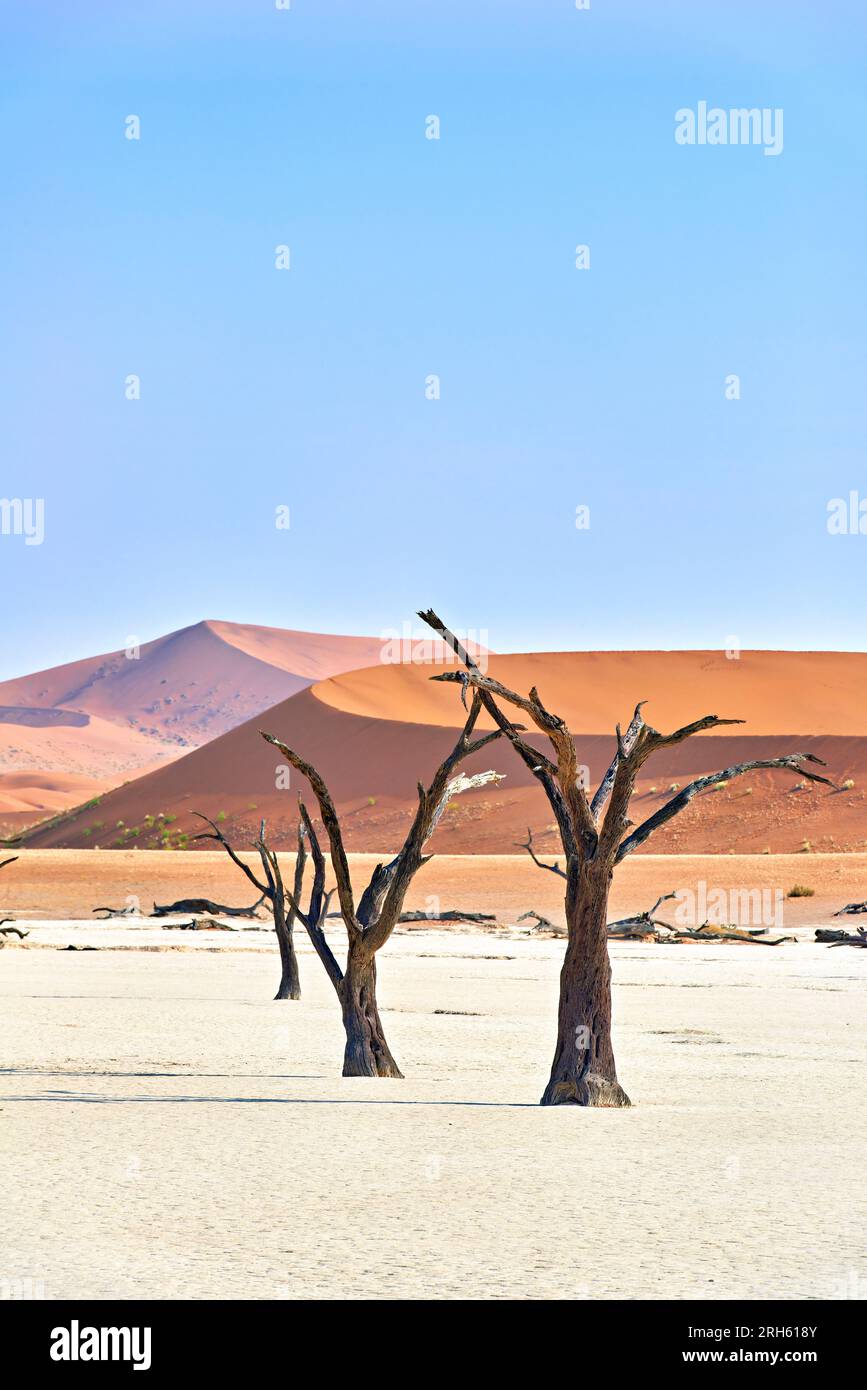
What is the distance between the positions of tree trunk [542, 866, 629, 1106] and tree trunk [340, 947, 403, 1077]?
2.11 metres

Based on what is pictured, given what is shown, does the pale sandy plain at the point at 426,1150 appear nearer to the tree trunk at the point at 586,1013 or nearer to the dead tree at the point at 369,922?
the tree trunk at the point at 586,1013

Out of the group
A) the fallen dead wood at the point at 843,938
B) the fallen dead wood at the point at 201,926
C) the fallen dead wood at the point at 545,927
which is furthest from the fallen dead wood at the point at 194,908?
the fallen dead wood at the point at 843,938

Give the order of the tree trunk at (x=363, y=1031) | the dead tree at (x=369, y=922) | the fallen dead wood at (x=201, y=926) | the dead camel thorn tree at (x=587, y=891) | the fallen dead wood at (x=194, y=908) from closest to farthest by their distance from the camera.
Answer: the dead camel thorn tree at (x=587, y=891) → the dead tree at (x=369, y=922) → the tree trunk at (x=363, y=1031) → the fallen dead wood at (x=201, y=926) → the fallen dead wood at (x=194, y=908)

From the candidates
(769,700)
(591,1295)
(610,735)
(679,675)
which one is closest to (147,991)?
(591,1295)

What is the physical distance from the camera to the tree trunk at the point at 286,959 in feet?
73.0

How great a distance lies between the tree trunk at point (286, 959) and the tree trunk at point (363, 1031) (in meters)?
7.51

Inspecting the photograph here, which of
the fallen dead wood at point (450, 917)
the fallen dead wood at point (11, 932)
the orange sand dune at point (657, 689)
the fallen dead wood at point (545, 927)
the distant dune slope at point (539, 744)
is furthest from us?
the orange sand dune at point (657, 689)

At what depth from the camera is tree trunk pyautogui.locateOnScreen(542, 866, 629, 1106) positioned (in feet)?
41.2

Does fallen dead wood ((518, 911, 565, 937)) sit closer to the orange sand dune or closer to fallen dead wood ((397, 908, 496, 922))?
fallen dead wood ((397, 908, 496, 922))

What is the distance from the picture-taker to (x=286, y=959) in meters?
22.7

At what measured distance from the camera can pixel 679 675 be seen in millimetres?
117438

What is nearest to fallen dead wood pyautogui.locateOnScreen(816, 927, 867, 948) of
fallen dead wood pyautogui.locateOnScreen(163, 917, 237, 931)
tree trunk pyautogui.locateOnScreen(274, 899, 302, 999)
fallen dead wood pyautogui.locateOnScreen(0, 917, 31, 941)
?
fallen dead wood pyautogui.locateOnScreen(163, 917, 237, 931)

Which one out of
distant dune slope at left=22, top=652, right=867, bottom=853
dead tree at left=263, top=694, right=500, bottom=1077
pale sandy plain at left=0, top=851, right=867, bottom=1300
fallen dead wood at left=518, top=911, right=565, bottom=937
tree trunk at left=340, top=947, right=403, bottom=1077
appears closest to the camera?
pale sandy plain at left=0, top=851, right=867, bottom=1300
